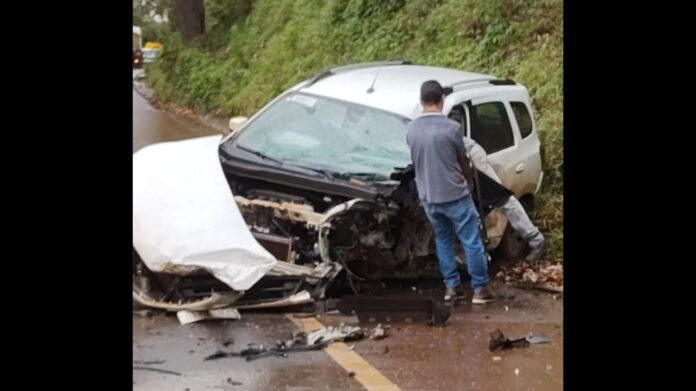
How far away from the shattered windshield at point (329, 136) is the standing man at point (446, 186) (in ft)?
0.39

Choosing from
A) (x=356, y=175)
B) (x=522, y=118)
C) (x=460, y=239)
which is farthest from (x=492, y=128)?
(x=356, y=175)

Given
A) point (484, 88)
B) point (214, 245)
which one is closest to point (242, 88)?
point (214, 245)

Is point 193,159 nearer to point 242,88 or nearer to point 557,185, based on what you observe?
point 242,88

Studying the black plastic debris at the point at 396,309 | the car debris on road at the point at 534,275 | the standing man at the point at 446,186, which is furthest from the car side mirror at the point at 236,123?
the car debris on road at the point at 534,275

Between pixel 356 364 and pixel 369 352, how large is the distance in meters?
0.11

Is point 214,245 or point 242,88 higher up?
point 242,88

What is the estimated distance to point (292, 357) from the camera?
4.24 m

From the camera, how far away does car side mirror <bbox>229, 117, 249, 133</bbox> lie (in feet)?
15.1

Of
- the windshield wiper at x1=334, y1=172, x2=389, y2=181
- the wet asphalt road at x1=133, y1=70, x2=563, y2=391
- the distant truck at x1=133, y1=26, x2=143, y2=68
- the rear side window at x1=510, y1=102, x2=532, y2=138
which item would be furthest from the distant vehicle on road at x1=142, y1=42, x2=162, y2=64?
the rear side window at x1=510, y1=102, x2=532, y2=138

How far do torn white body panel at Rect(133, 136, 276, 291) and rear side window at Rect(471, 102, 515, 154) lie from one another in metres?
1.06

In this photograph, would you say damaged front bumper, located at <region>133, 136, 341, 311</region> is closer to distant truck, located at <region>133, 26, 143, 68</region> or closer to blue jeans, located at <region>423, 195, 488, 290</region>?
distant truck, located at <region>133, 26, 143, 68</region>

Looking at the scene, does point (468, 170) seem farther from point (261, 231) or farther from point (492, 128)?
point (261, 231)

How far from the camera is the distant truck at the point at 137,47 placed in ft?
13.8
